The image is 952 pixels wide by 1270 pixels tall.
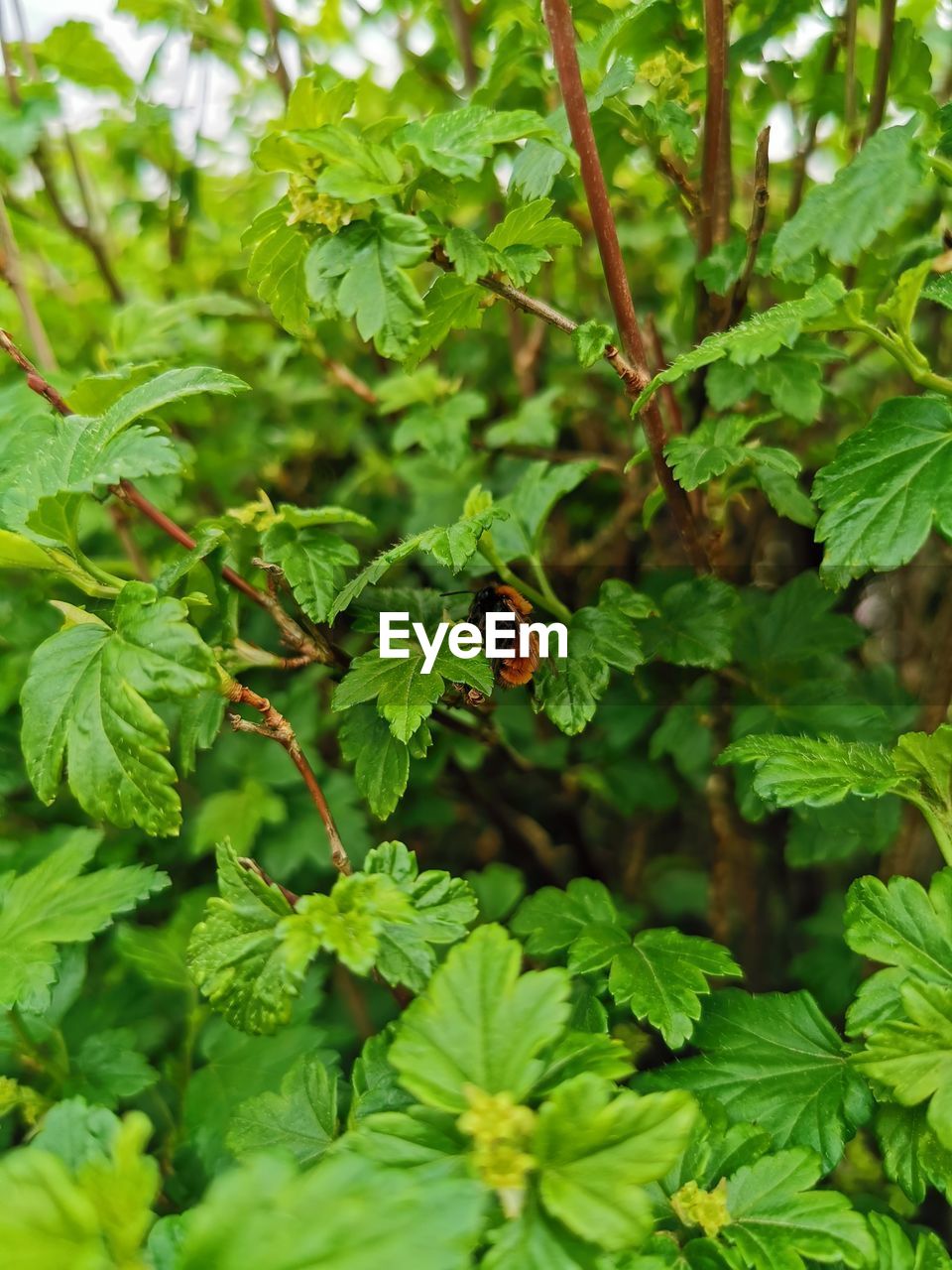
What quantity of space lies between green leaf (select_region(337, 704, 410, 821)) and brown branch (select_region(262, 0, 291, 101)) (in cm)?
94

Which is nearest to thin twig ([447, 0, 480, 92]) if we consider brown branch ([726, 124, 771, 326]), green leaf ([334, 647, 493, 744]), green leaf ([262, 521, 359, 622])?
brown branch ([726, 124, 771, 326])

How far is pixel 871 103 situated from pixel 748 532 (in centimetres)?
66

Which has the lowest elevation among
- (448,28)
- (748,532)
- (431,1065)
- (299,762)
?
(431,1065)

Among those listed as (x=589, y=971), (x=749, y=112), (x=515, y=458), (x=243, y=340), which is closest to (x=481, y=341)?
(x=515, y=458)

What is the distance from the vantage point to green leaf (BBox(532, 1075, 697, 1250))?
1.74 feet

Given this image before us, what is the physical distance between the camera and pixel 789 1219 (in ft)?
2.09

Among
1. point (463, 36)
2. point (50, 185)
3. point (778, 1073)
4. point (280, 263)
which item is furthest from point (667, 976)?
point (50, 185)

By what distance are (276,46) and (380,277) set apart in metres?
0.82

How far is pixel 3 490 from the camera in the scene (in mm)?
804

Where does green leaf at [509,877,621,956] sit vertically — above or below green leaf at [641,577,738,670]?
below

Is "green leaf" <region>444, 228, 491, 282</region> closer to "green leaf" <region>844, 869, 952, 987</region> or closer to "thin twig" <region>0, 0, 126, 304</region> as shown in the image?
"green leaf" <region>844, 869, 952, 987</region>

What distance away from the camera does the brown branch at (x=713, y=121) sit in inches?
33.3

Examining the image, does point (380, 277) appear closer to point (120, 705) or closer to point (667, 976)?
point (120, 705)

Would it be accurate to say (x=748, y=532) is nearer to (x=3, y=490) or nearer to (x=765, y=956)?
(x=765, y=956)
